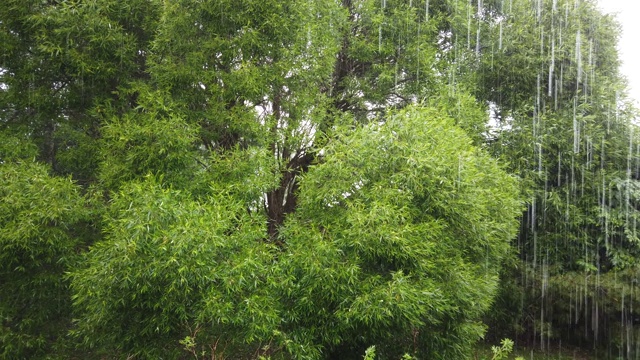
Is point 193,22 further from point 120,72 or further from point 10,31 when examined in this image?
point 10,31

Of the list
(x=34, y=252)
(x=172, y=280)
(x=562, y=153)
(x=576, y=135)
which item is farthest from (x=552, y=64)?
(x=34, y=252)

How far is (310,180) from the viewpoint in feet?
26.4

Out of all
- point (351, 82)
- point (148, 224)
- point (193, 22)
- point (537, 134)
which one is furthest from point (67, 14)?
point (537, 134)

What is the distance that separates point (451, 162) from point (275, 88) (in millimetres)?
3800

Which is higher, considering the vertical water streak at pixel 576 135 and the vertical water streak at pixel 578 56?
the vertical water streak at pixel 578 56

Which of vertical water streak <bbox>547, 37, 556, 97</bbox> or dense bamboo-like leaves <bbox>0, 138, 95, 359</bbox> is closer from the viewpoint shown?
dense bamboo-like leaves <bbox>0, 138, 95, 359</bbox>

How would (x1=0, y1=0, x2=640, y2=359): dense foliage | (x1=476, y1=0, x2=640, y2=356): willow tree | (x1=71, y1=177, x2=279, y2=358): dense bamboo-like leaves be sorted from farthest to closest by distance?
(x1=476, y1=0, x2=640, y2=356): willow tree < (x1=0, y1=0, x2=640, y2=359): dense foliage < (x1=71, y1=177, x2=279, y2=358): dense bamboo-like leaves

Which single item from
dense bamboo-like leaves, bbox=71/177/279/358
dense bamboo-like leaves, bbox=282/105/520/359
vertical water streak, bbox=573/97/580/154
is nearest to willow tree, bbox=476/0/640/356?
vertical water streak, bbox=573/97/580/154

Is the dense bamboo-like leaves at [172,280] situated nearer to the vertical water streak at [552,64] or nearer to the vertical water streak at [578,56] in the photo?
the vertical water streak at [552,64]

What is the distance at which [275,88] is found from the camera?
960 cm

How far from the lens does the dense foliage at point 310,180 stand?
6922 millimetres

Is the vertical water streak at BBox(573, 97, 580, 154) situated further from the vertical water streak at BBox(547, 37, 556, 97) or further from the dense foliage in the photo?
the vertical water streak at BBox(547, 37, 556, 97)

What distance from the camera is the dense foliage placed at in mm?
6922

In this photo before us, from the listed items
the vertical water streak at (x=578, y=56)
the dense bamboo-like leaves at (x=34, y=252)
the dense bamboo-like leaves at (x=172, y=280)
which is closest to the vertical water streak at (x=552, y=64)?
the vertical water streak at (x=578, y=56)
